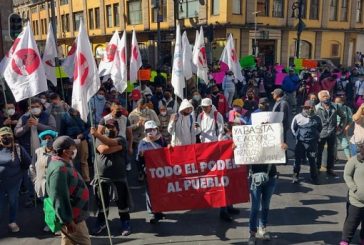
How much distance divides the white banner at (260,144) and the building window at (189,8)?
84.1 ft

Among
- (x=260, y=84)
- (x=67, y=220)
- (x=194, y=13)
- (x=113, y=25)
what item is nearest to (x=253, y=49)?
(x=194, y=13)

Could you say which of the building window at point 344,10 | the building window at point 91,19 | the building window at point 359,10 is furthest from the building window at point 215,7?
the building window at point 91,19

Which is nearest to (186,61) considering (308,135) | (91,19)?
(308,135)

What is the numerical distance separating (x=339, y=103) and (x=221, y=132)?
327cm

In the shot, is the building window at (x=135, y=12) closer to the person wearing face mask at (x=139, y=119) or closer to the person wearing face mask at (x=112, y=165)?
the person wearing face mask at (x=139, y=119)

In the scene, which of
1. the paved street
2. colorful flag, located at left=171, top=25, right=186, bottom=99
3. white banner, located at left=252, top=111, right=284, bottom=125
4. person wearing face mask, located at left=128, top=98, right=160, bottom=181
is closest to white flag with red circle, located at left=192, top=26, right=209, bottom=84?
colorful flag, located at left=171, top=25, right=186, bottom=99

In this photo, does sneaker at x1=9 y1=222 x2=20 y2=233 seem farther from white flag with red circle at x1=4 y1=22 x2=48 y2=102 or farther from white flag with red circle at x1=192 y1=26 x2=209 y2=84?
white flag with red circle at x1=192 y1=26 x2=209 y2=84

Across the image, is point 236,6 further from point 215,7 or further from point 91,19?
point 91,19

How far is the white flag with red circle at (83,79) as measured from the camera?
5191 mm

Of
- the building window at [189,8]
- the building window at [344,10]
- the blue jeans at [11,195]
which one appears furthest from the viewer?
the building window at [344,10]

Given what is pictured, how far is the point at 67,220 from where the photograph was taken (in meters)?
3.93

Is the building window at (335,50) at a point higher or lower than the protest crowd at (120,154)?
higher

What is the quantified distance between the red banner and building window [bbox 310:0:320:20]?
1199 inches

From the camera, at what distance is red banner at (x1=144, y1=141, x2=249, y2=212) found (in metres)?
5.87
